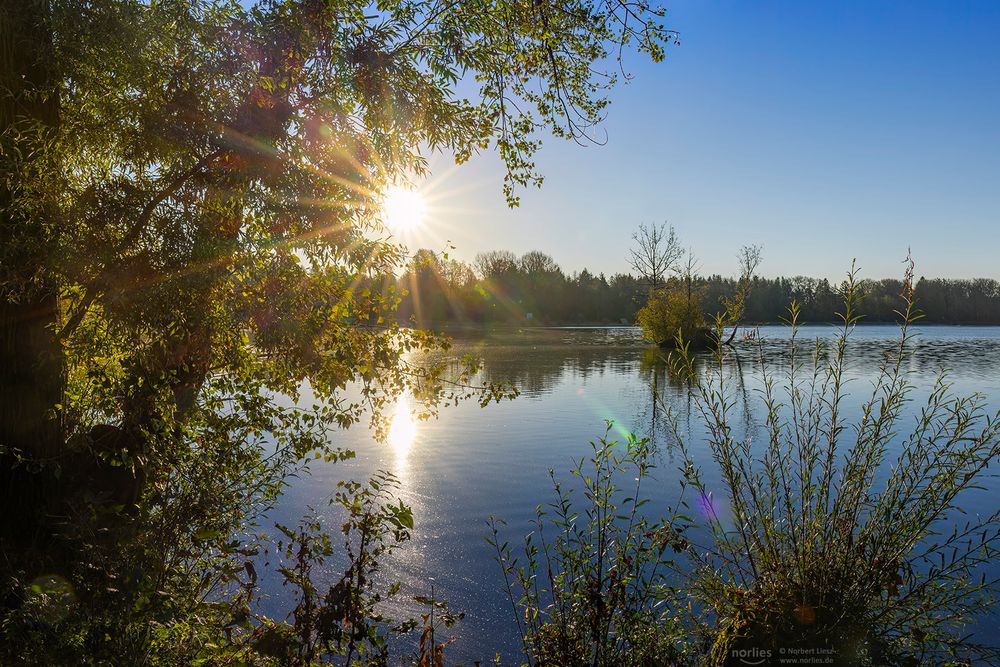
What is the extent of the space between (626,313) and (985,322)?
6307cm

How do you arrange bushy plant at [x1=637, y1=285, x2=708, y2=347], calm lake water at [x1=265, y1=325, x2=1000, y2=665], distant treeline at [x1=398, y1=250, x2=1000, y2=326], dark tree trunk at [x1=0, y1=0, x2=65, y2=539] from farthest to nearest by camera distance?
distant treeline at [x1=398, y1=250, x2=1000, y2=326] < bushy plant at [x1=637, y1=285, x2=708, y2=347] < calm lake water at [x1=265, y1=325, x2=1000, y2=665] < dark tree trunk at [x1=0, y1=0, x2=65, y2=539]

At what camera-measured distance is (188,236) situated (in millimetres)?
5160

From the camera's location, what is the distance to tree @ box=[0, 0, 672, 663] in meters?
4.79

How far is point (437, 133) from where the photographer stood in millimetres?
6676

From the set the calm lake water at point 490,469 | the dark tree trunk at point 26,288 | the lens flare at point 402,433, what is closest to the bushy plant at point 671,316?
the calm lake water at point 490,469

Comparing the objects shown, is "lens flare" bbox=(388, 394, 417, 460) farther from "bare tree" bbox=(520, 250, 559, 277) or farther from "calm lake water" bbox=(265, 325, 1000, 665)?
"bare tree" bbox=(520, 250, 559, 277)

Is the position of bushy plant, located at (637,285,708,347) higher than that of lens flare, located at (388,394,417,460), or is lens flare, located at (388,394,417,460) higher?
bushy plant, located at (637,285,708,347)

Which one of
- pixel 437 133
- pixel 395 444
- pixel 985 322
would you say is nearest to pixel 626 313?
pixel 985 322

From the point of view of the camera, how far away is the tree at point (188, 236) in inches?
188

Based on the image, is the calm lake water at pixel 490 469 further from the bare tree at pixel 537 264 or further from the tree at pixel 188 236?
the bare tree at pixel 537 264

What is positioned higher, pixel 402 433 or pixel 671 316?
pixel 671 316

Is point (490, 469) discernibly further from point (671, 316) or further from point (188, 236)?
point (671, 316)

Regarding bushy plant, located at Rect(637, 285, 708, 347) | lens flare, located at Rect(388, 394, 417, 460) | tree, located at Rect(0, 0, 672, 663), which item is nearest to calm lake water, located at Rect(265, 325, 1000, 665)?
lens flare, located at Rect(388, 394, 417, 460)

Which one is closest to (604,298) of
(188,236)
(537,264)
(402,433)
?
(537,264)
